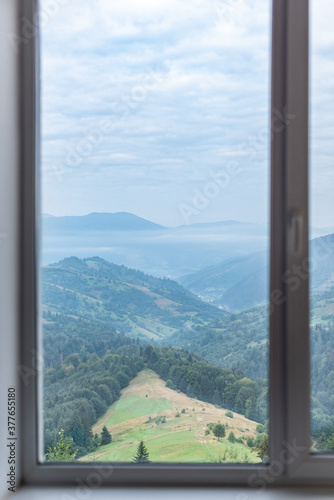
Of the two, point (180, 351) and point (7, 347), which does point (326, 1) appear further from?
point (7, 347)

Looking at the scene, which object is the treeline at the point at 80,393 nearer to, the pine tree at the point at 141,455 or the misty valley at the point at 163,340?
the misty valley at the point at 163,340

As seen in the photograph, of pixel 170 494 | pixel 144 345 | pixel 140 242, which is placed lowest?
pixel 170 494

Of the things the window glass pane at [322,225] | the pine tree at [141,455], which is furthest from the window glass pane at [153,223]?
the window glass pane at [322,225]

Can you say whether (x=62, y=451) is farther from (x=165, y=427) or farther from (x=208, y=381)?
(x=208, y=381)

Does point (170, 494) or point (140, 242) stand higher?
point (140, 242)

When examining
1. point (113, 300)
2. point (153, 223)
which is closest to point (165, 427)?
point (113, 300)

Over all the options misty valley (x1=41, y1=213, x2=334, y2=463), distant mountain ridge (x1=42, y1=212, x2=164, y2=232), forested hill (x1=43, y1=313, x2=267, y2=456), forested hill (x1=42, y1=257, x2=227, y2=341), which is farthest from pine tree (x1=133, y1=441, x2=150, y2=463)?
distant mountain ridge (x1=42, y1=212, x2=164, y2=232)

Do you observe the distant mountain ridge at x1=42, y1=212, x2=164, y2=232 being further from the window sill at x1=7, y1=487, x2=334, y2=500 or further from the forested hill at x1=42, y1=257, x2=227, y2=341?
the window sill at x1=7, y1=487, x2=334, y2=500

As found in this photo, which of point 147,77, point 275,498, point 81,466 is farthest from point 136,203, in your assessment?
point 275,498
